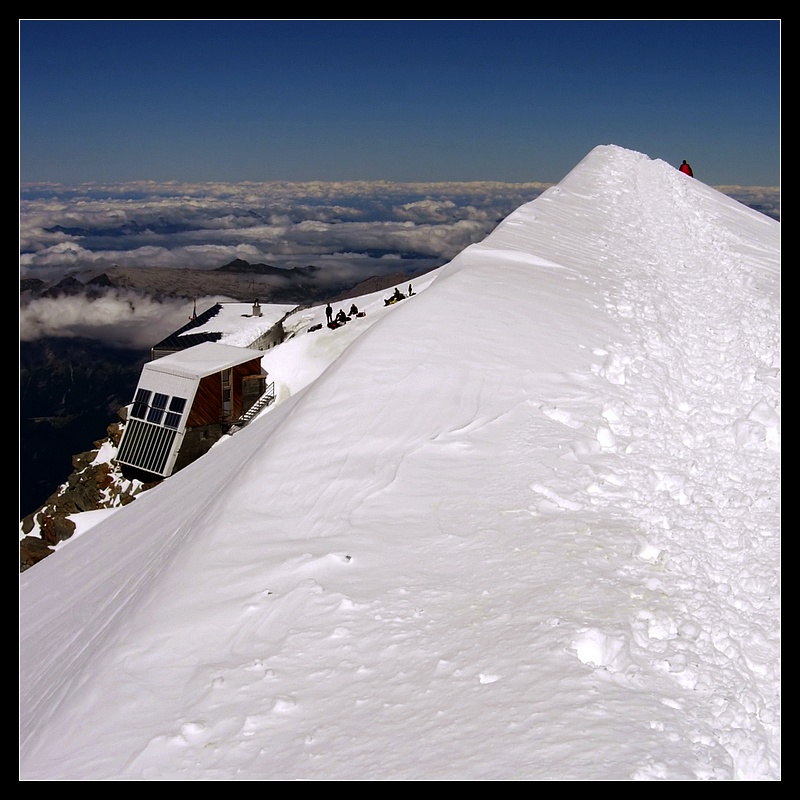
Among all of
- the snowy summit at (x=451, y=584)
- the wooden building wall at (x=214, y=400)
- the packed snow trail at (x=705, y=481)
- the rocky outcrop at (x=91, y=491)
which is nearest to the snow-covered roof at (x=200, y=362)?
the wooden building wall at (x=214, y=400)

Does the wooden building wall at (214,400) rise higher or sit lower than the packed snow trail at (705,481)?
lower

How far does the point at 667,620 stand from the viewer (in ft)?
10.6

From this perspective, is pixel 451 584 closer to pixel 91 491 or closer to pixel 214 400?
pixel 214 400

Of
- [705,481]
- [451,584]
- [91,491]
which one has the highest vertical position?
[705,481]

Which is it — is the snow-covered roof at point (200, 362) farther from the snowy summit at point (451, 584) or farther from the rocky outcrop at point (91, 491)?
the snowy summit at point (451, 584)

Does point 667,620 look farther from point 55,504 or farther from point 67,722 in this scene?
point 55,504

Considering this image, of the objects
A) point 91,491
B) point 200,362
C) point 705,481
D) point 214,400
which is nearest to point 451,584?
point 705,481

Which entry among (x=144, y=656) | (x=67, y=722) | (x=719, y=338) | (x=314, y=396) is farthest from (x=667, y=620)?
(x=719, y=338)

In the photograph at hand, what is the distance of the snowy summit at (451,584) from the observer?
2.72 metres

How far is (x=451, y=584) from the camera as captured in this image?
3551 mm

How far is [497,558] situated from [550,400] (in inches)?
74.8

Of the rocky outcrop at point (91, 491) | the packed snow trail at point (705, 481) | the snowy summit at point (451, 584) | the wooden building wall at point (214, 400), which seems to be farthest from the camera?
the wooden building wall at point (214, 400)

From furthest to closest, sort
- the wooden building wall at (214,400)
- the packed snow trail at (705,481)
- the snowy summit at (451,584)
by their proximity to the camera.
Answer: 1. the wooden building wall at (214,400)
2. the packed snow trail at (705,481)
3. the snowy summit at (451,584)

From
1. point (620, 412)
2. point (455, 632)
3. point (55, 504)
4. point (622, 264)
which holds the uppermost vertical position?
point (622, 264)
